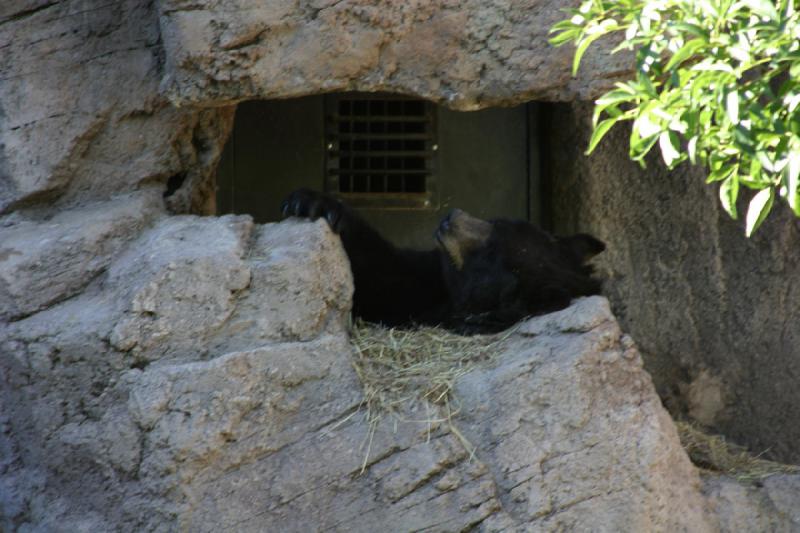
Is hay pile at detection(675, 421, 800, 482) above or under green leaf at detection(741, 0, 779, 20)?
under

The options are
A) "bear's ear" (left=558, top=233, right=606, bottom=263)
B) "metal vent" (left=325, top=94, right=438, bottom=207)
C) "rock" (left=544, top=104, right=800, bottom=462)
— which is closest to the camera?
"bear's ear" (left=558, top=233, right=606, bottom=263)

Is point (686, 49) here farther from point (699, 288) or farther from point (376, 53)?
point (699, 288)

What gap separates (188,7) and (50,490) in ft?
6.22

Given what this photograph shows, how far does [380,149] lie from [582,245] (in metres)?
1.43

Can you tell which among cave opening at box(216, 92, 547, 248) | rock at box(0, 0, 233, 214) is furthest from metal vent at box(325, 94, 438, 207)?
rock at box(0, 0, 233, 214)

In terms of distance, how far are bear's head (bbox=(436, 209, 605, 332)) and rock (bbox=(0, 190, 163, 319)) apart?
1495 mm

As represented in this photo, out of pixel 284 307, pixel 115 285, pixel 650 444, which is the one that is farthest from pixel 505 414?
pixel 115 285

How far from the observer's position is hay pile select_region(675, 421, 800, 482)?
4762 millimetres

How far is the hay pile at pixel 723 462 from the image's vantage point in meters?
4.76

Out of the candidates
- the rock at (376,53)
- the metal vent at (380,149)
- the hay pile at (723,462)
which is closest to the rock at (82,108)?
the rock at (376,53)

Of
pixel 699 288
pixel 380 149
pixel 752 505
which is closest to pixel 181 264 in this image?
pixel 752 505

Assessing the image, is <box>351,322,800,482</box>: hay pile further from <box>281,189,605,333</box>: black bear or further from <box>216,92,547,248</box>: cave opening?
<box>216,92,547,248</box>: cave opening

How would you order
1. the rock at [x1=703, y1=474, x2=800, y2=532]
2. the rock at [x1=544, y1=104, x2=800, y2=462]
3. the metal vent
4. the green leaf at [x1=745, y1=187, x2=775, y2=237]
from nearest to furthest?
the green leaf at [x1=745, y1=187, x2=775, y2=237]
the rock at [x1=703, y1=474, x2=800, y2=532]
the rock at [x1=544, y1=104, x2=800, y2=462]
the metal vent

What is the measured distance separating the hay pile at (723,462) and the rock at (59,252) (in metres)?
2.44
